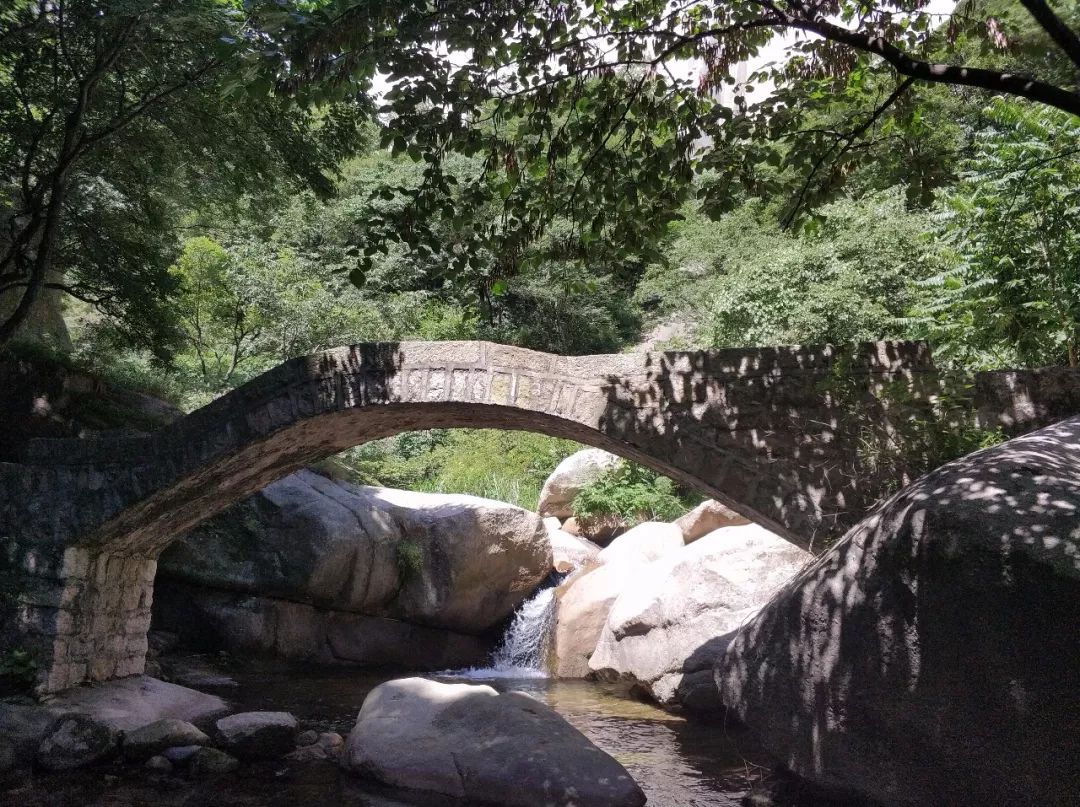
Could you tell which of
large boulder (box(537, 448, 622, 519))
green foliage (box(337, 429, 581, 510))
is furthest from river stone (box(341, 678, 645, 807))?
green foliage (box(337, 429, 581, 510))

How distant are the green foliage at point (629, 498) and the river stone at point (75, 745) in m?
9.72

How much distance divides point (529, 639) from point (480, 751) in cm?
628

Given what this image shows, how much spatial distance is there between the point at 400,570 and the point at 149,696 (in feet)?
14.3

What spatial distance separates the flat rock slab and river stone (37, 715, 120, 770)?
0.21 m

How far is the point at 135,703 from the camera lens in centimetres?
701

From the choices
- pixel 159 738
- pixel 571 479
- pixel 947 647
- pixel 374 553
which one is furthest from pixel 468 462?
pixel 947 647

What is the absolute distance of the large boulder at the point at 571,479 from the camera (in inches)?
611

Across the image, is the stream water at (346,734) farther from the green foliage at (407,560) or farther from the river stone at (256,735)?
the green foliage at (407,560)

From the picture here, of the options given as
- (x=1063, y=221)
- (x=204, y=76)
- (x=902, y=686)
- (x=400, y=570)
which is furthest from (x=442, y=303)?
(x=902, y=686)

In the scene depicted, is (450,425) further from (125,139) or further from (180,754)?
(125,139)

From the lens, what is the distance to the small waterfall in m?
11.5

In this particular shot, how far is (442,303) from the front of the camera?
925 inches

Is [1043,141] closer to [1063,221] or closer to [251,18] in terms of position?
[1063,221]

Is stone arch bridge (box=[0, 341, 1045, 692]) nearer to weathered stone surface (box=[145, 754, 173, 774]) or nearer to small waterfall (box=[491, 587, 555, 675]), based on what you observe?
weathered stone surface (box=[145, 754, 173, 774])
